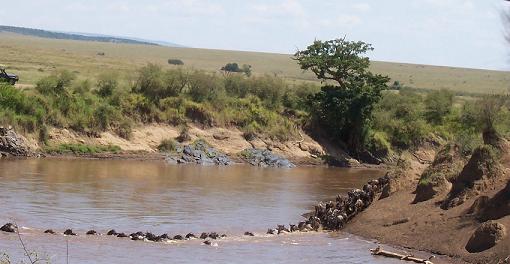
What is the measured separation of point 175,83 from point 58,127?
8.09 m

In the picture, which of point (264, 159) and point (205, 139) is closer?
point (264, 159)

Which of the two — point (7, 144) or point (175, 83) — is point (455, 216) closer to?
point (7, 144)

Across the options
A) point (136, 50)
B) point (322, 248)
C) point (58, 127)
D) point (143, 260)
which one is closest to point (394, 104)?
point (58, 127)

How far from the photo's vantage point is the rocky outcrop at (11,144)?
3822cm

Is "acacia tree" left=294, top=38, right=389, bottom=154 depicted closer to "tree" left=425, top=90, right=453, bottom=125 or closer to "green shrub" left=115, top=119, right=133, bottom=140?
"tree" left=425, top=90, right=453, bottom=125

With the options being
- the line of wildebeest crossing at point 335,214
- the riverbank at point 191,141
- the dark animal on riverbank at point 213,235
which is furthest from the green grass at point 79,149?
the dark animal on riverbank at point 213,235

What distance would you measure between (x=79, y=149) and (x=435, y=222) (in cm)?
2216

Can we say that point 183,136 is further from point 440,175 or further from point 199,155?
point 440,175

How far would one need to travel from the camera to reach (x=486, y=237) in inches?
797

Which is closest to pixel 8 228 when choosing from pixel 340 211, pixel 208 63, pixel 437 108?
pixel 340 211

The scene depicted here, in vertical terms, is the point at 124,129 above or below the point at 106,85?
below

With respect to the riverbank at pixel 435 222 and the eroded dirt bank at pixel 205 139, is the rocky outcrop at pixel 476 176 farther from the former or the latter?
the eroded dirt bank at pixel 205 139

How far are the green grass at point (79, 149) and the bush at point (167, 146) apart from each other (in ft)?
7.42

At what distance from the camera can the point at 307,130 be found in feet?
161
